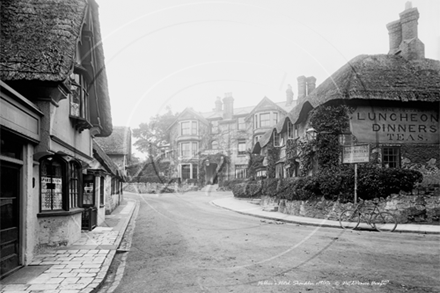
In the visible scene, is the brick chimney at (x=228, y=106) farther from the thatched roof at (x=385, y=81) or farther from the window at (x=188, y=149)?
the thatched roof at (x=385, y=81)

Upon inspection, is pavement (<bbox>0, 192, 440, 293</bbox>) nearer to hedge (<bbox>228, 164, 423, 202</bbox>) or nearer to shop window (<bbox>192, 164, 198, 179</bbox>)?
hedge (<bbox>228, 164, 423, 202</bbox>)

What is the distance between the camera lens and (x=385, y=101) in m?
18.4

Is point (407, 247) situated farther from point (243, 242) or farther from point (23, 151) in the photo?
point (23, 151)

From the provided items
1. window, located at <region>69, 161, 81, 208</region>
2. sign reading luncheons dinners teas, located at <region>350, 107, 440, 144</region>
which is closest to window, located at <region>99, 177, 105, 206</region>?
window, located at <region>69, 161, 81, 208</region>

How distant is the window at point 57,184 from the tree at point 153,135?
153ft

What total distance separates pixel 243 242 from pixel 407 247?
4.45 m

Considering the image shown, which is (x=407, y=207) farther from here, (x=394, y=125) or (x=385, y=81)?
(x=385, y=81)

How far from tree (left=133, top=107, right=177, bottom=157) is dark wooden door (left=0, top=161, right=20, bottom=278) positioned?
49.7 m

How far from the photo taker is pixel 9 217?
22.4ft

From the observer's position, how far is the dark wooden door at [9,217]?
6.45 metres

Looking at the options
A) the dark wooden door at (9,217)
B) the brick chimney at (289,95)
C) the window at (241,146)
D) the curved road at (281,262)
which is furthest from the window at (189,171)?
the dark wooden door at (9,217)

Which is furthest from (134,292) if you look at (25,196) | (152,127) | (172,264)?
(152,127)

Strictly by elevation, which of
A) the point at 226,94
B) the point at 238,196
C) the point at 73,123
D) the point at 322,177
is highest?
the point at 226,94

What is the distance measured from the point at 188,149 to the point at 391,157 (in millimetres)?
38204
